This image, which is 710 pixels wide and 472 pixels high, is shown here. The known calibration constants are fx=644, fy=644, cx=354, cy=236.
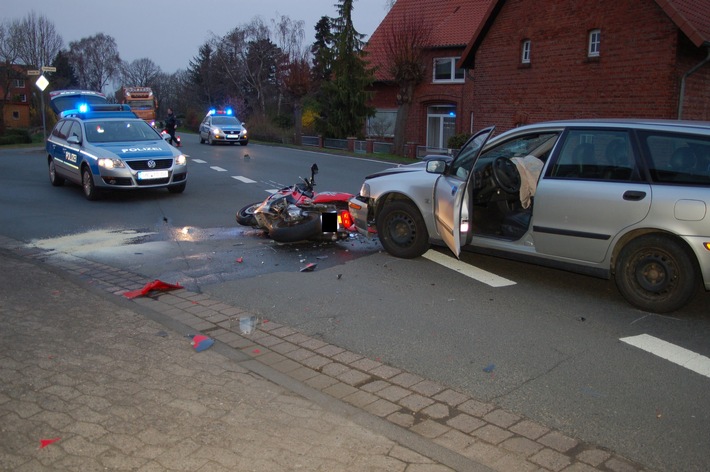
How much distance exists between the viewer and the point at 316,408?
4.17 m

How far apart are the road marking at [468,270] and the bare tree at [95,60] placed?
311 ft

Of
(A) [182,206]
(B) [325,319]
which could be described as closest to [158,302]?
(B) [325,319]

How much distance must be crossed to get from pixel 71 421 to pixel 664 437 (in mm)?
3565

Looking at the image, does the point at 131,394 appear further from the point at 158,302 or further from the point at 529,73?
the point at 529,73

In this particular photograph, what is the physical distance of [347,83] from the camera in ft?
119

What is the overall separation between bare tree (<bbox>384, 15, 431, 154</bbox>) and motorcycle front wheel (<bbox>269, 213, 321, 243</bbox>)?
71.2 feet

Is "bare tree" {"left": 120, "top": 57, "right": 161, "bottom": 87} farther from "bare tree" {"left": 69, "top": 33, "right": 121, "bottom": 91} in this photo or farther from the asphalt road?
the asphalt road

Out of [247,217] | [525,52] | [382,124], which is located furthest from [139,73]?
[247,217]

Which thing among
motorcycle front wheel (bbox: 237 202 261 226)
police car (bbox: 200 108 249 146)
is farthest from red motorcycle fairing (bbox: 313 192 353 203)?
police car (bbox: 200 108 249 146)

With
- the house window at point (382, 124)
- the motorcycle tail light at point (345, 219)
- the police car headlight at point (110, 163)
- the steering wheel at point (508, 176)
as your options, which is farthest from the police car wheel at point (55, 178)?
the house window at point (382, 124)

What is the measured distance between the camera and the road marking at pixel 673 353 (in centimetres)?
493

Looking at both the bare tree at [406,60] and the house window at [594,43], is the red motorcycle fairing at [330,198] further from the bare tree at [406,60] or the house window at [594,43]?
the bare tree at [406,60]

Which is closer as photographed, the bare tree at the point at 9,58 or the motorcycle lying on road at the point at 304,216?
the motorcycle lying on road at the point at 304,216

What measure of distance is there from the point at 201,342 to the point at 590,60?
63.8 ft
